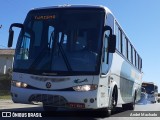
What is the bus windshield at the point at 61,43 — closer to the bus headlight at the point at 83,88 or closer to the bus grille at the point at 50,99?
the bus headlight at the point at 83,88

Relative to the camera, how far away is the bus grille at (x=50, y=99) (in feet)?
36.3

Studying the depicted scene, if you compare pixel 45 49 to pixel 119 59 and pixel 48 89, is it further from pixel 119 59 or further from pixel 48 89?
pixel 119 59

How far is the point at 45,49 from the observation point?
38.5ft

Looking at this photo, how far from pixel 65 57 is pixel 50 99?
1.34 metres

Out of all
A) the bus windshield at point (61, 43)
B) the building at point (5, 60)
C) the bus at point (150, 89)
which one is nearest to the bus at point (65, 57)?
the bus windshield at point (61, 43)

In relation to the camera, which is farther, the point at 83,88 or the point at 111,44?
the point at 111,44

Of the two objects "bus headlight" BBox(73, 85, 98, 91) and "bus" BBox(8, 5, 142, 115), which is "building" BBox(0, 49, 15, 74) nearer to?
"bus" BBox(8, 5, 142, 115)

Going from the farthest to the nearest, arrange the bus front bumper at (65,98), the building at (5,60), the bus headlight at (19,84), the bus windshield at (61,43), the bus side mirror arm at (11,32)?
the building at (5,60) < the bus side mirror arm at (11,32) < the bus headlight at (19,84) < the bus windshield at (61,43) < the bus front bumper at (65,98)

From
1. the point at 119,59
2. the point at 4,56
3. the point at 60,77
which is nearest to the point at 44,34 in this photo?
the point at 60,77

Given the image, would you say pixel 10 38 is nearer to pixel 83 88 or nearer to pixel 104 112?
pixel 83 88

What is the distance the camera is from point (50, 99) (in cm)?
1118

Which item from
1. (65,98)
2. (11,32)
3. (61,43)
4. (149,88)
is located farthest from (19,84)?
(149,88)

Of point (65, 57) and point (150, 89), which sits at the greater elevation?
point (150, 89)

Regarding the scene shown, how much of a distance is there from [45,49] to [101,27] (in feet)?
6.17
